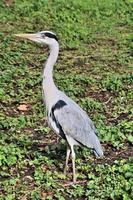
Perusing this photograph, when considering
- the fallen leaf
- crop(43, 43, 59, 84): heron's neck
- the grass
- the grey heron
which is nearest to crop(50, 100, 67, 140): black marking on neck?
the grey heron

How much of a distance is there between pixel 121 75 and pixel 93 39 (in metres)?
→ 2.35

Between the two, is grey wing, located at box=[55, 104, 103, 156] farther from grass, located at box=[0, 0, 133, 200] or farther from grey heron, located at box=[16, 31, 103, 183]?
grass, located at box=[0, 0, 133, 200]

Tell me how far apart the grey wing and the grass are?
1.15ft

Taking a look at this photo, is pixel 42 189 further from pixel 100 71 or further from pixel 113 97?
pixel 100 71

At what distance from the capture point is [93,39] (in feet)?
38.3

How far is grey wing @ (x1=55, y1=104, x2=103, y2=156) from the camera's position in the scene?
5.71 m

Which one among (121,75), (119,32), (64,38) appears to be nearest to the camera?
(121,75)

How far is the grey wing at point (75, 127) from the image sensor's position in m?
5.71

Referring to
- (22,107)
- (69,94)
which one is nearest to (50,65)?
(22,107)

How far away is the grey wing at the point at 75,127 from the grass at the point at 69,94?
35 cm

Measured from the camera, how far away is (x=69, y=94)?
27.6 ft

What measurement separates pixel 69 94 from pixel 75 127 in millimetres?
2690

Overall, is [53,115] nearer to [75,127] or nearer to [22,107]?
[75,127]

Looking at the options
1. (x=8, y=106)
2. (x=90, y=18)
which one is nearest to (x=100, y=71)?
(x=8, y=106)
